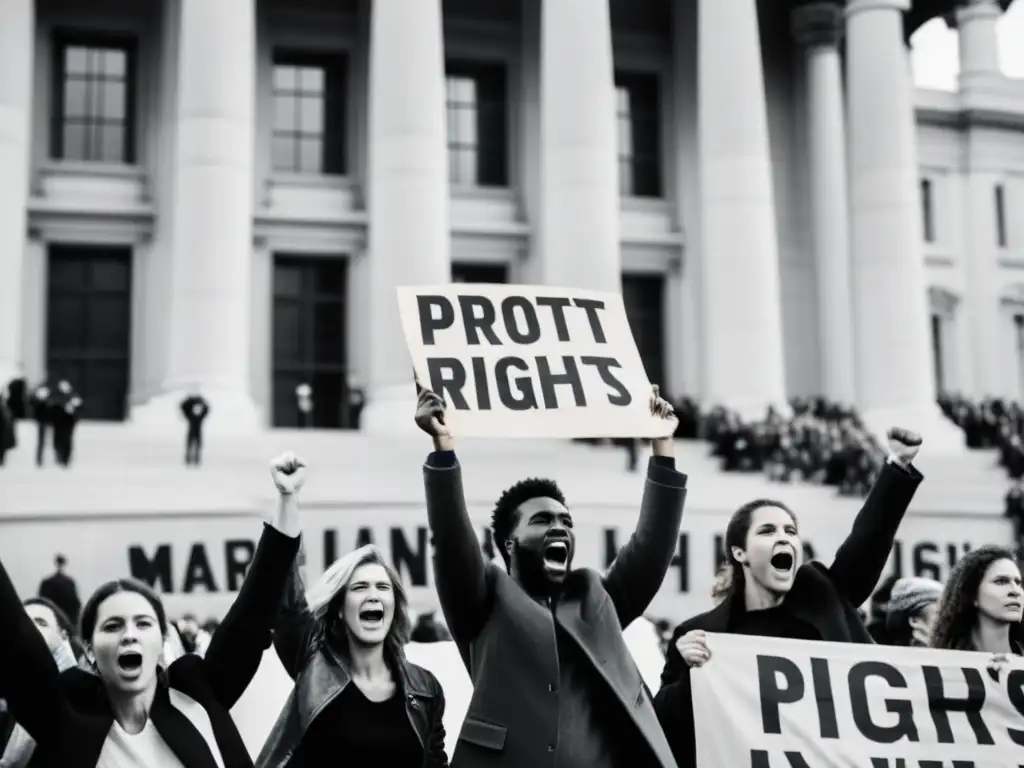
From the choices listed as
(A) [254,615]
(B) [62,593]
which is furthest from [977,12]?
(A) [254,615]

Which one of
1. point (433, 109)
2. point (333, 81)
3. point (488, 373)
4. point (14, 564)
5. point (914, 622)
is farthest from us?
point (333, 81)

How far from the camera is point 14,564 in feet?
Result: 74.9

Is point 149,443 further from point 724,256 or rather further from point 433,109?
point 724,256

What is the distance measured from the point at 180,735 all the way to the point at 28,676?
1.89ft

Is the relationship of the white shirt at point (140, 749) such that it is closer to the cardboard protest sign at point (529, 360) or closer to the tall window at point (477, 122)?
the cardboard protest sign at point (529, 360)

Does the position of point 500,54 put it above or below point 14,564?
above

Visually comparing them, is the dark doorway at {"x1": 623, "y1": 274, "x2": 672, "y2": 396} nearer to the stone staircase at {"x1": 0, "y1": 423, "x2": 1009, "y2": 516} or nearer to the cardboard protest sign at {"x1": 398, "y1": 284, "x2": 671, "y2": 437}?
the stone staircase at {"x1": 0, "y1": 423, "x2": 1009, "y2": 516}

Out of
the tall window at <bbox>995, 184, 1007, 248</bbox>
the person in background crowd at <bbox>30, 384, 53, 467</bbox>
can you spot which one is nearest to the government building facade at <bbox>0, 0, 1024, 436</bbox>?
the tall window at <bbox>995, 184, 1007, 248</bbox>

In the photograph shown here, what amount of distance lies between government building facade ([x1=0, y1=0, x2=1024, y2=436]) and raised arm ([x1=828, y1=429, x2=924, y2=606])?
2722 cm

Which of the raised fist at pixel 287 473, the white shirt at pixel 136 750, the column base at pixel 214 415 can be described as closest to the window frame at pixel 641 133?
the column base at pixel 214 415

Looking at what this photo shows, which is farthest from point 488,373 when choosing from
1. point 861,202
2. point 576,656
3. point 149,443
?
point 861,202

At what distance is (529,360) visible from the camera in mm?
6301

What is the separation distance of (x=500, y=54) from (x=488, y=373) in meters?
38.6

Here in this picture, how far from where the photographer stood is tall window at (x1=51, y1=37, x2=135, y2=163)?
40.0 meters
